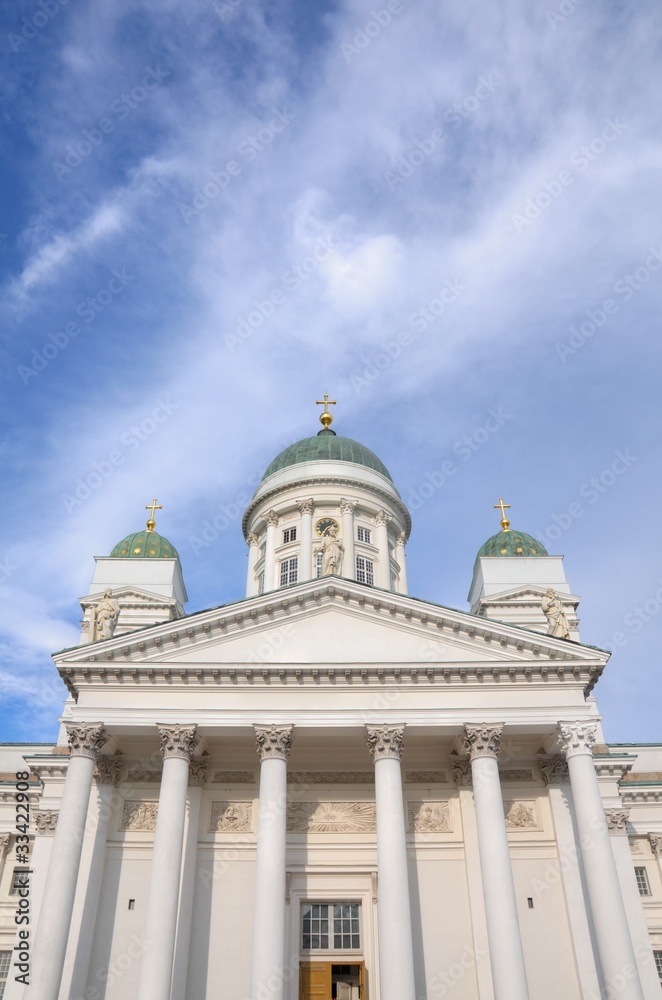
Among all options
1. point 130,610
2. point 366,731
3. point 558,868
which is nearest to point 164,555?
point 130,610

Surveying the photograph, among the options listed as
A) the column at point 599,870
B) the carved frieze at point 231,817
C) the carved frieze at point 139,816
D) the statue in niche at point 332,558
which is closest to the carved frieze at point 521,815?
the column at point 599,870

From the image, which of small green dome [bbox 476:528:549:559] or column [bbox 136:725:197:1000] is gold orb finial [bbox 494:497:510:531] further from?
column [bbox 136:725:197:1000]

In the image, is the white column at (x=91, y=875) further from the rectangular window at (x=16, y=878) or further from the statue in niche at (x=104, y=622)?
the rectangular window at (x=16, y=878)

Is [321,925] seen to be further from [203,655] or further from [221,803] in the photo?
[203,655]

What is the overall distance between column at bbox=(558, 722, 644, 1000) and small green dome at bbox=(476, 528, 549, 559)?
17842 millimetres

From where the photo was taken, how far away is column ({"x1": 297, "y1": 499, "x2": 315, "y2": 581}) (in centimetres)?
3641

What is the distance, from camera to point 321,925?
23.1 meters

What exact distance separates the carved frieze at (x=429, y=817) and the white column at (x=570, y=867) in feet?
9.93

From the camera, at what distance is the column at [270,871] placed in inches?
742

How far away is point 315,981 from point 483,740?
25.5 ft

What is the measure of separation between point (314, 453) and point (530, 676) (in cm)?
2133

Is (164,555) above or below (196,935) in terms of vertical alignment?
above

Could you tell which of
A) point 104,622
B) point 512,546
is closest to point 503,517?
point 512,546

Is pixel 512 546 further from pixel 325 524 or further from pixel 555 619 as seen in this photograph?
pixel 555 619
